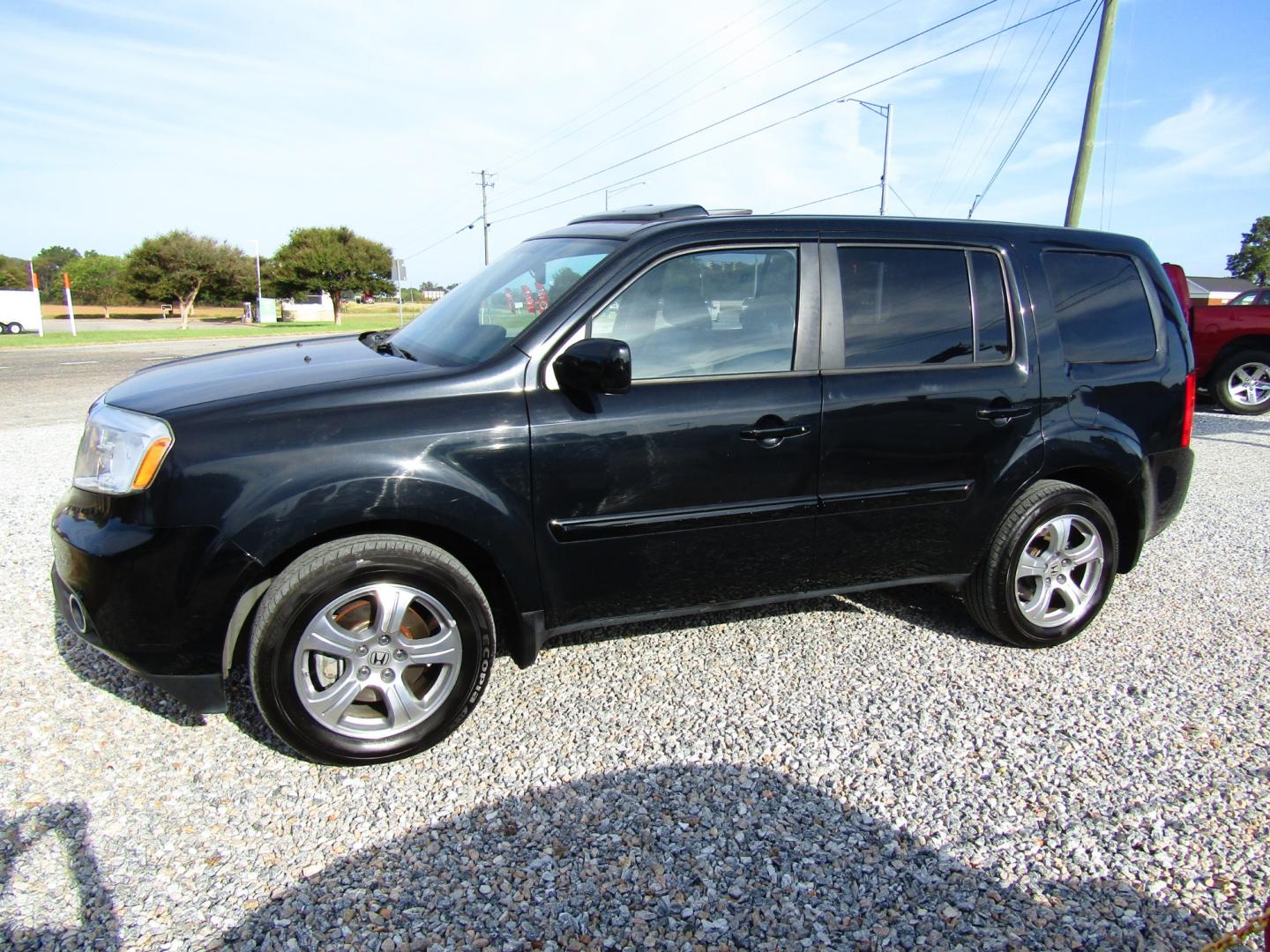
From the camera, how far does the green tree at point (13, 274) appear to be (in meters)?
Result: 66.8

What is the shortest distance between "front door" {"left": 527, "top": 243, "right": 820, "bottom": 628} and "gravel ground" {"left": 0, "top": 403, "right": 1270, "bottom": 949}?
516mm

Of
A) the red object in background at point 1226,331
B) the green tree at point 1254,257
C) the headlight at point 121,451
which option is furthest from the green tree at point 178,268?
the green tree at point 1254,257

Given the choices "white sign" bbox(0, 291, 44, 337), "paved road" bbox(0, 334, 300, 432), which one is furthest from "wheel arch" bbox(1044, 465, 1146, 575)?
"white sign" bbox(0, 291, 44, 337)

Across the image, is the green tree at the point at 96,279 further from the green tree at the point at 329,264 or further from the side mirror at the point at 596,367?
the side mirror at the point at 596,367

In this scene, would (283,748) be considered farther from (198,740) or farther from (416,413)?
(416,413)

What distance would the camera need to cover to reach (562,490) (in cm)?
294

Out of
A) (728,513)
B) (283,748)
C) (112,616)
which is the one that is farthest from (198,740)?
(728,513)

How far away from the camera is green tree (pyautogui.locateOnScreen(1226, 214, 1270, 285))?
275ft

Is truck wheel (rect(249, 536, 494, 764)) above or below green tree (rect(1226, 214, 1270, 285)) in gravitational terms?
below

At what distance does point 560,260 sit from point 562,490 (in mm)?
1085

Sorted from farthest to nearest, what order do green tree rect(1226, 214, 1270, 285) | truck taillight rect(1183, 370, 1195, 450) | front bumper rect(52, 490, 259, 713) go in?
1. green tree rect(1226, 214, 1270, 285)
2. truck taillight rect(1183, 370, 1195, 450)
3. front bumper rect(52, 490, 259, 713)

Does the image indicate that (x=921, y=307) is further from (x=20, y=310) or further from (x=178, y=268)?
(x=178, y=268)

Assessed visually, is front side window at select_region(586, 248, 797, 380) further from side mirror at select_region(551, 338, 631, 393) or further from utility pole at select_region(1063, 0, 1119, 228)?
utility pole at select_region(1063, 0, 1119, 228)

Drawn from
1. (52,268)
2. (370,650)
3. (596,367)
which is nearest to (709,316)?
(596,367)
